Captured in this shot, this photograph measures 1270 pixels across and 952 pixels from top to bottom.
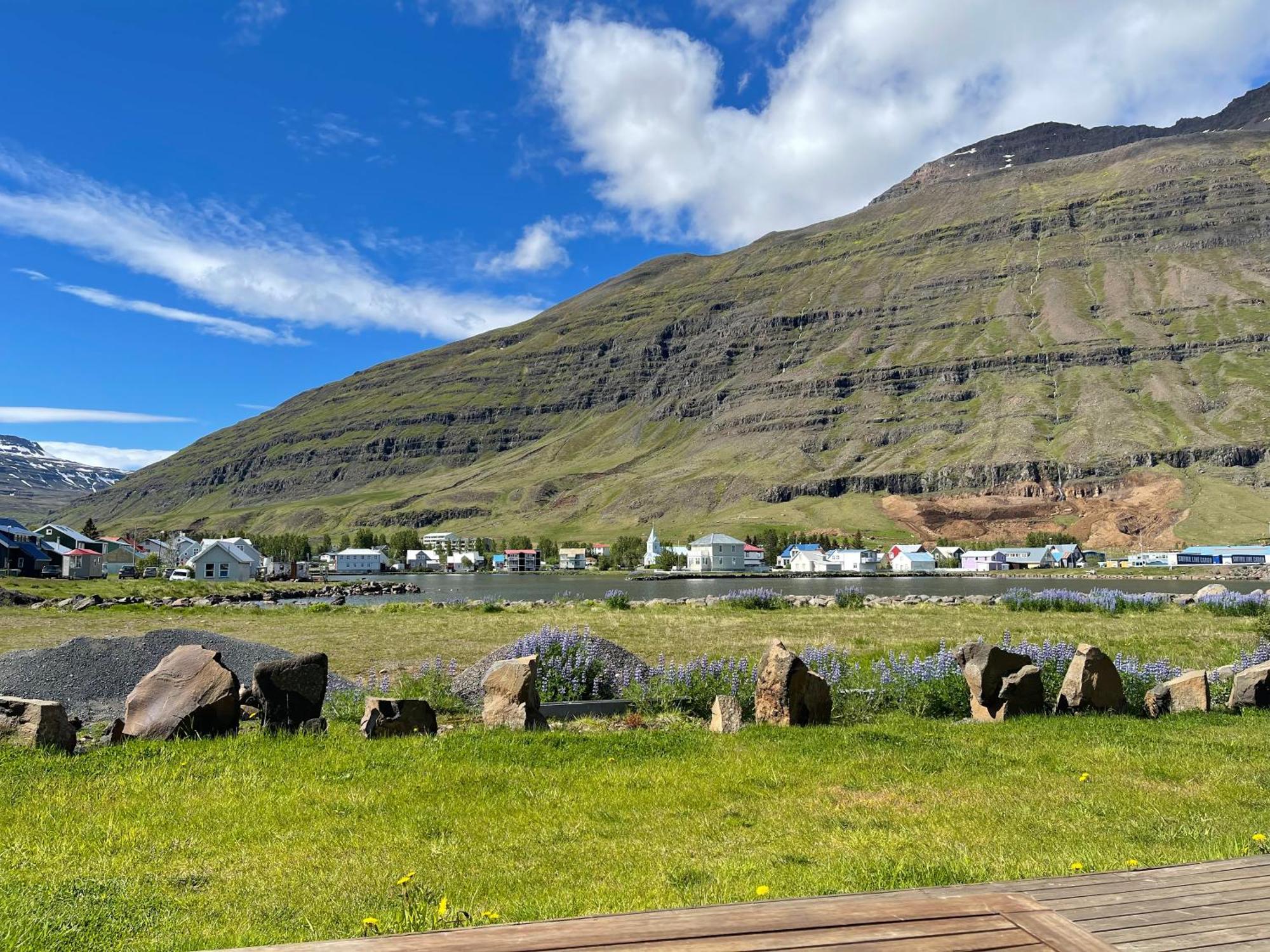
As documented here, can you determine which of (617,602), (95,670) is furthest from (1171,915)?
(617,602)

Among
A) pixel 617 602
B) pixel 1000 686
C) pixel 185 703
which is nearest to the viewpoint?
pixel 185 703

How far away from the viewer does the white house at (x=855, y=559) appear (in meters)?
149

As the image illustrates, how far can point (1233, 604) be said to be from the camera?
35.4 m

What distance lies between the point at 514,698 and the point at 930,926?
30.0 feet

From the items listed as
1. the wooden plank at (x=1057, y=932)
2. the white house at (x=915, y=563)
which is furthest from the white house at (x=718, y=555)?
the wooden plank at (x=1057, y=932)

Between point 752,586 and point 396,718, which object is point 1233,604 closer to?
point 396,718

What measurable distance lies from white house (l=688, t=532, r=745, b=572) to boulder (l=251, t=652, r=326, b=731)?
14295 cm

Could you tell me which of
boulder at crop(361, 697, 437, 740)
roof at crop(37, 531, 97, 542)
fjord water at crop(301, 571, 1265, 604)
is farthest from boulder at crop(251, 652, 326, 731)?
roof at crop(37, 531, 97, 542)

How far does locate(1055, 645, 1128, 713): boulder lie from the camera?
43.1 ft

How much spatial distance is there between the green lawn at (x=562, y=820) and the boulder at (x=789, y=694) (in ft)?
2.17

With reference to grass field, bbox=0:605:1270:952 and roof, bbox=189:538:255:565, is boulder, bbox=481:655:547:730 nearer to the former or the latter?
grass field, bbox=0:605:1270:952

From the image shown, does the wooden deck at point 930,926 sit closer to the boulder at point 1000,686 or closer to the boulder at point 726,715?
the boulder at point 726,715

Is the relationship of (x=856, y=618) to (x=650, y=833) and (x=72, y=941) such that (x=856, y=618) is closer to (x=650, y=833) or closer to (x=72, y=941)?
(x=650, y=833)

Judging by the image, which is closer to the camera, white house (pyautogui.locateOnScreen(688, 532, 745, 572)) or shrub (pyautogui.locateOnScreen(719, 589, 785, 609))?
shrub (pyautogui.locateOnScreen(719, 589, 785, 609))
